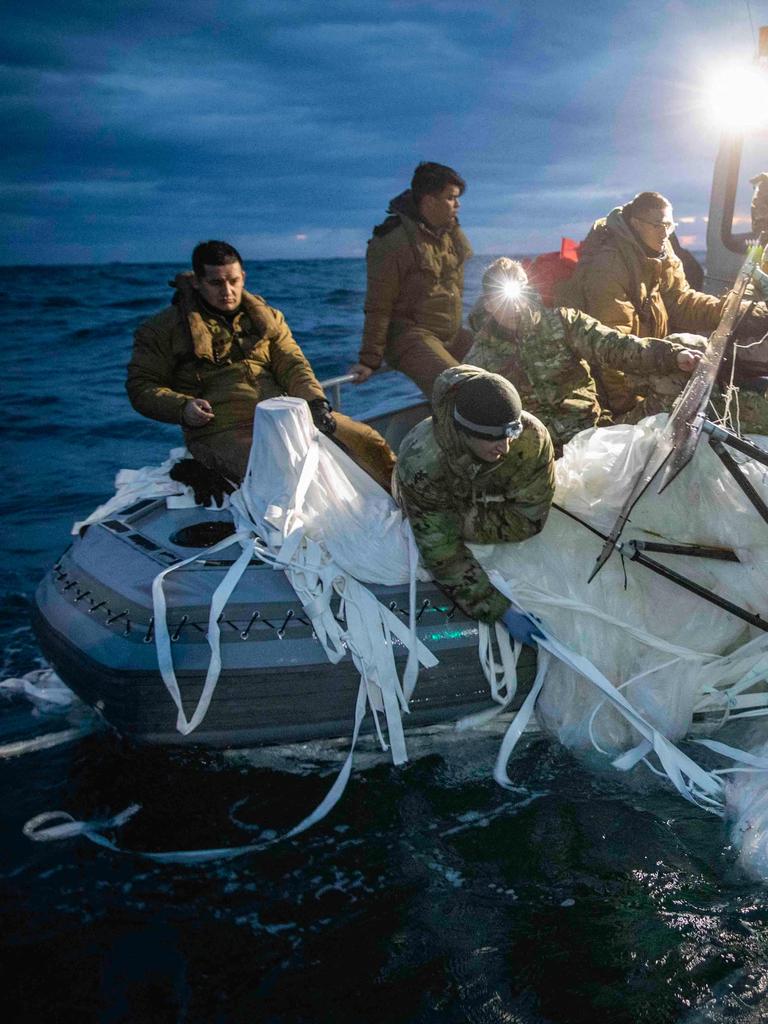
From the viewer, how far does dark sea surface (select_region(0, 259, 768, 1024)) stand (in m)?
2.77

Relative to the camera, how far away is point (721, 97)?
555 cm

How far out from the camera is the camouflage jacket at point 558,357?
391 centimetres

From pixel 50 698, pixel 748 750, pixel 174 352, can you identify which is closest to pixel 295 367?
pixel 174 352

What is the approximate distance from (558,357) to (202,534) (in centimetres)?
180

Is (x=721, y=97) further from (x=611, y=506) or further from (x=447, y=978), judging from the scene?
(x=447, y=978)

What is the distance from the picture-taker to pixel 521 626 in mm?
3473

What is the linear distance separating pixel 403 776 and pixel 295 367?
208 cm

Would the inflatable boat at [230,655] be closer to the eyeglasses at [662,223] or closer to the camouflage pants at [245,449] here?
the camouflage pants at [245,449]

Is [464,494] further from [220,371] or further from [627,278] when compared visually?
[627,278]

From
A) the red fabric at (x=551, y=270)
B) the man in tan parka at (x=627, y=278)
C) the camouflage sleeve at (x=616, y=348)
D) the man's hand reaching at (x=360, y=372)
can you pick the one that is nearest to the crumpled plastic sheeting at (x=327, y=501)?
the camouflage sleeve at (x=616, y=348)

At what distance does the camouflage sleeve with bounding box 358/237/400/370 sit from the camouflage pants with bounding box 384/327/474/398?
0.15m

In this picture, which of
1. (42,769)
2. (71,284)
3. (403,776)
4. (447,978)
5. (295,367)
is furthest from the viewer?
(71,284)

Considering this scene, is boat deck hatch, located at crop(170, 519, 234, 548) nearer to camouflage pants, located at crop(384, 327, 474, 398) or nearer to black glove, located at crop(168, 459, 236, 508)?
black glove, located at crop(168, 459, 236, 508)

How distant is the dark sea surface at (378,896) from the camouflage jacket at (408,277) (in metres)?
2.53
